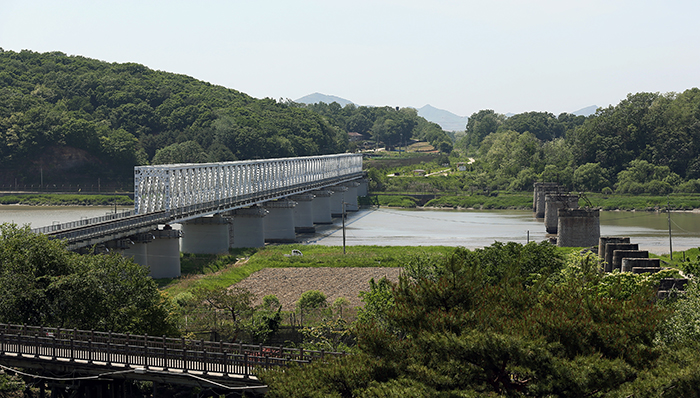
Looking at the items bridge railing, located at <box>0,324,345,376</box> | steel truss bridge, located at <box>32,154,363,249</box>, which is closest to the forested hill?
steel truss bridge, located at <box>32,154,363,249</box>

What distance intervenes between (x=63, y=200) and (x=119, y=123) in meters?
32.9

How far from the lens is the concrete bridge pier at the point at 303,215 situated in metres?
94.6

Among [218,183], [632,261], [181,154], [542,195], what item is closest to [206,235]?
[218,183]

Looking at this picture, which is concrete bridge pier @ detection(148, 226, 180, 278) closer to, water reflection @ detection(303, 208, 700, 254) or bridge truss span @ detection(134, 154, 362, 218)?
bridge truss span @ detection(134, 154, 362, 218)

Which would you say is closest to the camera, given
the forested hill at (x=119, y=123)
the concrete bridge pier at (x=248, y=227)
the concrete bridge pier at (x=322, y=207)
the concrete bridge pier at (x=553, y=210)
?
the concrete bridge pier at (x=248, y=227)

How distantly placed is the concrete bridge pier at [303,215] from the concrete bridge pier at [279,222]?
408 inches

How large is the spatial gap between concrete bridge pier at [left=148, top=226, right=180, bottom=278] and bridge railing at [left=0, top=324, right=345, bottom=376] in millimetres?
27346

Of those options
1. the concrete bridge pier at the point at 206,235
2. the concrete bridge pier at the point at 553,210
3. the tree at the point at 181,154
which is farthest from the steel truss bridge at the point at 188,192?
the concrete bridge pier at the point at 553,210

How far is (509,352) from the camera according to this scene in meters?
17.3

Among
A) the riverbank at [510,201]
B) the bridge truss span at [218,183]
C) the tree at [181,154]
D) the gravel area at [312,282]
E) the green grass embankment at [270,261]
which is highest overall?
the tree at [181,154]

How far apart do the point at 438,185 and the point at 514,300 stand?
121278mm

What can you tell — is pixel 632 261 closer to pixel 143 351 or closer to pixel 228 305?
pixel 228 305

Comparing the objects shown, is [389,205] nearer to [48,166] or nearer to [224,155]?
[224,155]

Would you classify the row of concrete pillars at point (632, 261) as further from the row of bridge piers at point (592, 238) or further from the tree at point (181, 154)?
the tree at point (181, 154)
